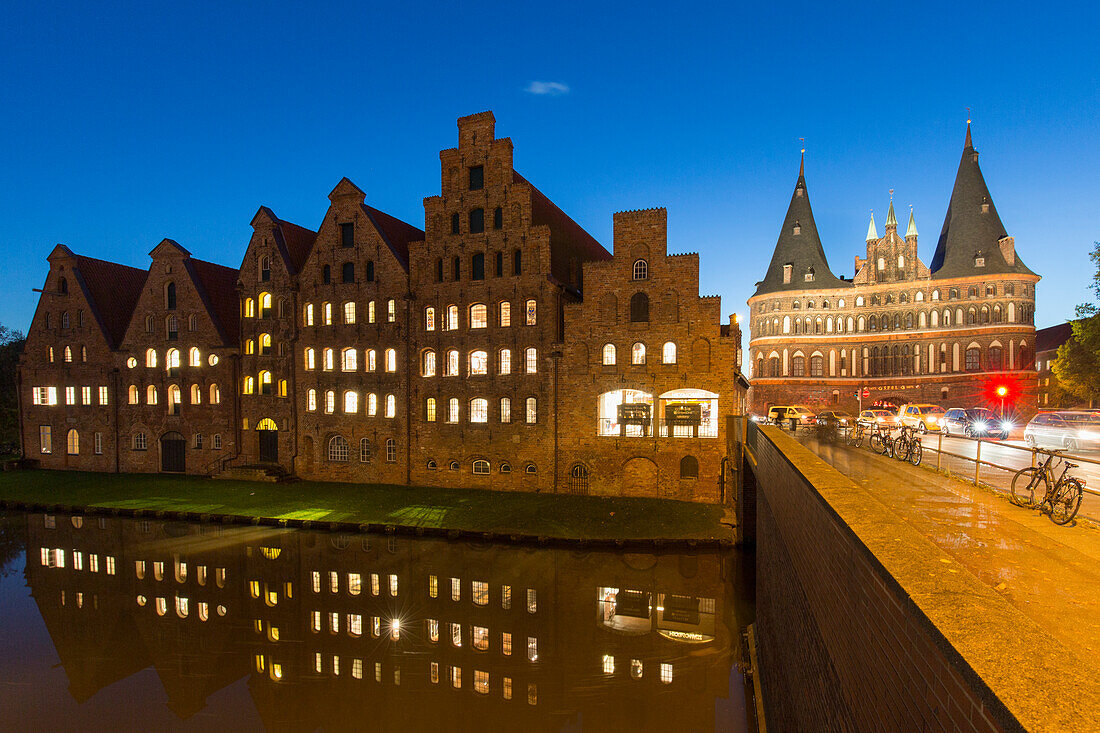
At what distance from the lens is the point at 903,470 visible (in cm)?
1565

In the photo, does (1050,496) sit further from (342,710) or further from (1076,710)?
(342,710)

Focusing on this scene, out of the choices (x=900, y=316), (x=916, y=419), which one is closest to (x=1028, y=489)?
(x=916, y=419)

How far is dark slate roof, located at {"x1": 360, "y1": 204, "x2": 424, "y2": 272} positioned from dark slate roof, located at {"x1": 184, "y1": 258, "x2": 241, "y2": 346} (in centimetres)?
1127

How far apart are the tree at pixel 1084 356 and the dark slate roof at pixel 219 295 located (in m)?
58.3

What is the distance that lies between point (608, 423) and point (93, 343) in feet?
130

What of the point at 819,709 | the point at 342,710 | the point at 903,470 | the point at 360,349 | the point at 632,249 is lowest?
the point at 342,710

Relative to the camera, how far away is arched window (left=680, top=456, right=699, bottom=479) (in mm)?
27031

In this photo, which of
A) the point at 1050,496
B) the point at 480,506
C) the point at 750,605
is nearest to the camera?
the point at 1050,496

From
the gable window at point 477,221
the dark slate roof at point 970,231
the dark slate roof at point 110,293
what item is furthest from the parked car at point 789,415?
the dark slate roof at point 110,293

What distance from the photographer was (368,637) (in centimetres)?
1570

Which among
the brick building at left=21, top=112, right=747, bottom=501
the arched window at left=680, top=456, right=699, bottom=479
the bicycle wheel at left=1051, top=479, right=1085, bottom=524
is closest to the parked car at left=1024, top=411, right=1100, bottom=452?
the bicycle wheel at left=1051, top=479, right=1085, bottom=524

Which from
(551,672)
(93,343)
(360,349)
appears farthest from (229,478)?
(551,672)

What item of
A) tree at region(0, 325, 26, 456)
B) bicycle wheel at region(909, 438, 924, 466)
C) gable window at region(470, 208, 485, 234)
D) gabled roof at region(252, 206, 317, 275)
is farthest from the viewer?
tree at region(0, 325, 26, 456)

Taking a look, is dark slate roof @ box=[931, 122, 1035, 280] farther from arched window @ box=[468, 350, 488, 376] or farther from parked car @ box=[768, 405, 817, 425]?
arched window @ box=[468, 350, 488, 376]
